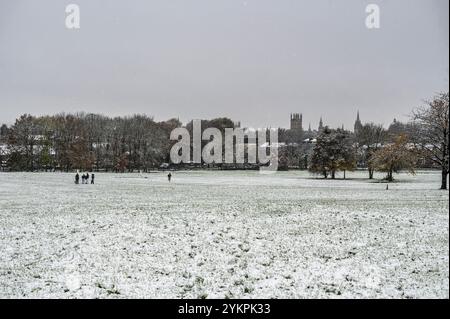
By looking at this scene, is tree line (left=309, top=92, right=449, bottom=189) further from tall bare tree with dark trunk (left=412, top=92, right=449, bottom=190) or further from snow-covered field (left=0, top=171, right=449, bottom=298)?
snow-covered field (left=0, top=171, right=449, bottom=298)

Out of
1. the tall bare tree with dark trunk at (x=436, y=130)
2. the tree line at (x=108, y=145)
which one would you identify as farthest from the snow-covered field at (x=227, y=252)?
the tree line at (x=108, y=145)

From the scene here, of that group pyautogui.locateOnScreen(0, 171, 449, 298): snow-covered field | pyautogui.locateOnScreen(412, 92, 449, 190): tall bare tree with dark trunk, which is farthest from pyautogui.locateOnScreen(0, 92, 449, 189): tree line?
pyautogui.locateOnScreen(0, 171, 449, 298): snow-covered field

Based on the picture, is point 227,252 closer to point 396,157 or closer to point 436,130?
point 436,130

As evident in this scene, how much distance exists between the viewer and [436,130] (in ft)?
125

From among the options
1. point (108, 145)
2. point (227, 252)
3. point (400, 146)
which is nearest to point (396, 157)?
point (400, 146)

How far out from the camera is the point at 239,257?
15.1 metres

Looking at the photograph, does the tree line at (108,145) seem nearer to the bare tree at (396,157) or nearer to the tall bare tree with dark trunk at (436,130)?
the bare tree at (396,157)

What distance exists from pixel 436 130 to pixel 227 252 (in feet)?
106

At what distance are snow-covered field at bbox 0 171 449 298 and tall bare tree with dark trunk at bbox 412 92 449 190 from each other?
14.8 meters

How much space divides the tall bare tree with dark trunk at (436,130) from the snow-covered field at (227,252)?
48.5 ft

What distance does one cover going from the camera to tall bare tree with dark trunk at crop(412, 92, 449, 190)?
122 ft

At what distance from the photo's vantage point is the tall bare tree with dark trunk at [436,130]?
37281 millimetres

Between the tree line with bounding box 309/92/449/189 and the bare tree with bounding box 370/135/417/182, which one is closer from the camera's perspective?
the tree line with bounding box 309/92/449/189
